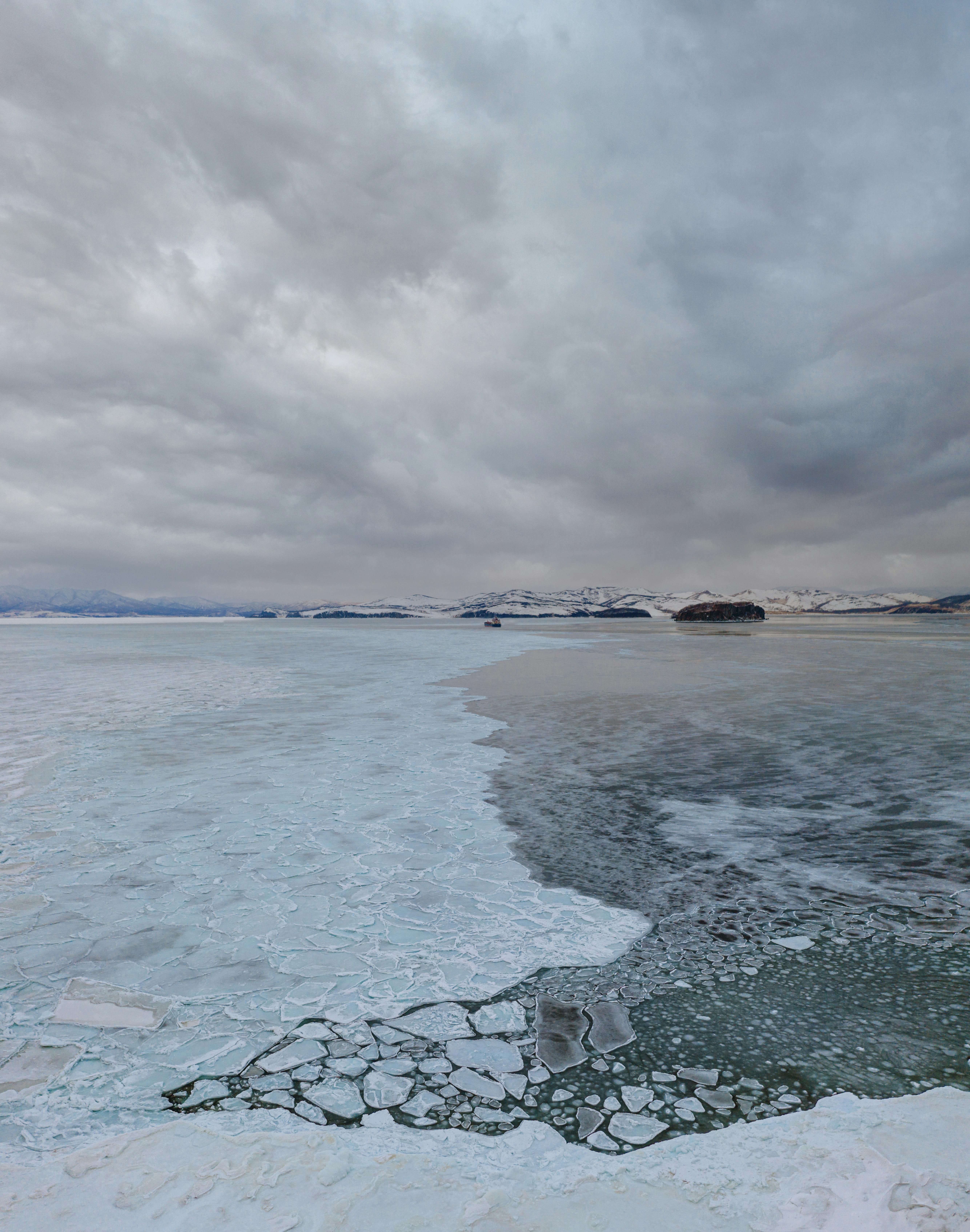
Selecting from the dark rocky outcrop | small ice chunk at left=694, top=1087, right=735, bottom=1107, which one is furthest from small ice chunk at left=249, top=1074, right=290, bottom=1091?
the dark rocky outcrop

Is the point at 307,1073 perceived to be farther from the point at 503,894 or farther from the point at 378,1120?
the point at 503,894

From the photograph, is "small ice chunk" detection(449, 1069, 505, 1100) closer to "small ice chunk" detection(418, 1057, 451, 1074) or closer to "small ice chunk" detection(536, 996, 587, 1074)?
"small ice chunk" detection(418, 1057, 451, 1074)

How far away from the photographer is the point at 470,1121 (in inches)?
122

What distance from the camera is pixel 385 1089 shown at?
3.32 metres

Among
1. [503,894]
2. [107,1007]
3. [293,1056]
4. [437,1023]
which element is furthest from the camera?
[503,894]

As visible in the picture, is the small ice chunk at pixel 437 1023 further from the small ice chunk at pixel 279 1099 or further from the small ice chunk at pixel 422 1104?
the small ice chunk at pixel 279 1099

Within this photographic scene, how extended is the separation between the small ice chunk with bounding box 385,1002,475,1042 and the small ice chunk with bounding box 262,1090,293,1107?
657 millimetres

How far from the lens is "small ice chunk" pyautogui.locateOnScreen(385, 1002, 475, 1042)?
12.4ft

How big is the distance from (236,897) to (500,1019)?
3.09 meters

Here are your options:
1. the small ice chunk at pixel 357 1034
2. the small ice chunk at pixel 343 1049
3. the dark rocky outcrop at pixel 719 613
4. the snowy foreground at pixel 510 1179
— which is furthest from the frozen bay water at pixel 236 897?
the dark rocky outcrop at pixel 719 613

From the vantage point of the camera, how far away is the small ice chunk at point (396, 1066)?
3.46 m

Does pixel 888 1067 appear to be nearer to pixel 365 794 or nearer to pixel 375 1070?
pixel 375 1070

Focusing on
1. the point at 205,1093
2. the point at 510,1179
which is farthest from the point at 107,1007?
the point at 510,1179

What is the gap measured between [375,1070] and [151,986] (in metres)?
1.97
